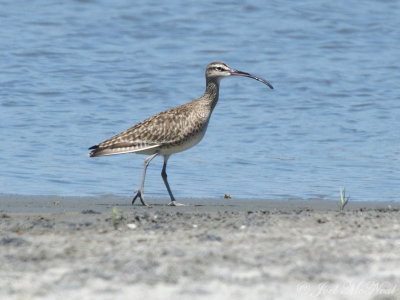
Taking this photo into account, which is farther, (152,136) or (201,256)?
(152,136)

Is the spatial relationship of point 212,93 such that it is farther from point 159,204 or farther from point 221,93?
point 221,93

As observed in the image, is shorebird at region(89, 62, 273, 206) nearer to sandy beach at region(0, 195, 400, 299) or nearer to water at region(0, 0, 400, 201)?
water at region(0, 0, 400, 201)

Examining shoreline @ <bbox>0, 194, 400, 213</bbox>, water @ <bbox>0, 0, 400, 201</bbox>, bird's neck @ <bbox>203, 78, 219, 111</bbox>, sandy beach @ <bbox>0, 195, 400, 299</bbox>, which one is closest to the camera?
sandy beach @ <bbox>0, 195, 400, 299</bbox>

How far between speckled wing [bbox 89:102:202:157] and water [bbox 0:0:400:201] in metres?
0.70

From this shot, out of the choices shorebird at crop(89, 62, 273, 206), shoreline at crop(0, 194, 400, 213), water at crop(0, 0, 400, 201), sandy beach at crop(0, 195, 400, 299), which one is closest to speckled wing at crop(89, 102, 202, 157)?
shorebird at crop(89, 62, 273, 206)

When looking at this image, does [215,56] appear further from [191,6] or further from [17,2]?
[17,2]

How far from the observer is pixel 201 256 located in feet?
21.5

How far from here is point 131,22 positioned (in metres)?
22.4

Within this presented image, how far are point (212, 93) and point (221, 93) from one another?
547 cm

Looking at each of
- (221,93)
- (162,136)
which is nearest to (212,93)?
(162,136)

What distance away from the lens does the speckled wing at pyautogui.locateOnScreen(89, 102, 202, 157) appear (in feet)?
35.4

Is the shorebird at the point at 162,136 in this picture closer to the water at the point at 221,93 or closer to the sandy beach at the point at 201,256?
the water at the point at 221,93

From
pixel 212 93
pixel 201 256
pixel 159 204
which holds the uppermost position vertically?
pixel 212 93

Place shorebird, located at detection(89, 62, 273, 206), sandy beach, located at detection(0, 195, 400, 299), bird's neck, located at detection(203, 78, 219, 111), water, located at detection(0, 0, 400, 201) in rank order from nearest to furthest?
sandy beach, located at detection(0, 195, 400, 299) < shorebird, located at detection(89, 62, 273, 206) < bird's neck, located at detection(203, 78, 219, 111) < water, located at detection(0, 0, 400, 201)
